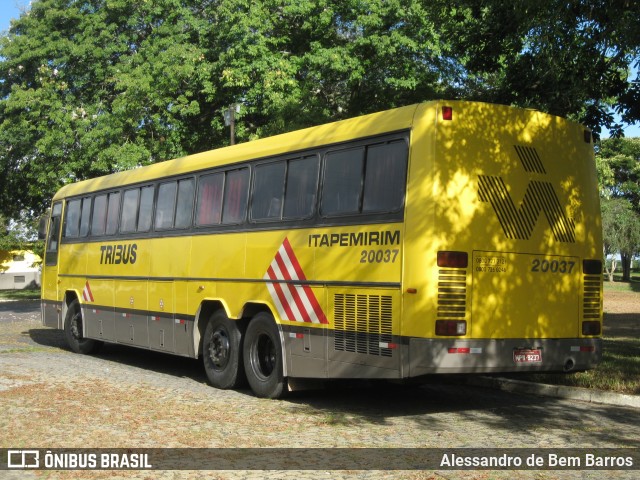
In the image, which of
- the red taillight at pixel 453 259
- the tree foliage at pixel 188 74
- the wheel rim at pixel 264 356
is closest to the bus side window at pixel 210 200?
the wheel rim at pixel 264 356

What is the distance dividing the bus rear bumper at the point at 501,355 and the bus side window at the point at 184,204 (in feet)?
18.9

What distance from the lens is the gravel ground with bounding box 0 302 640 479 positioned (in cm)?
834

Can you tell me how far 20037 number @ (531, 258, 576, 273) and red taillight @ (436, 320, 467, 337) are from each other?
4.11ft

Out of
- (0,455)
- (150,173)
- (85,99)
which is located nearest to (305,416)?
(0,455)

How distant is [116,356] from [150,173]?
4367 millimetres

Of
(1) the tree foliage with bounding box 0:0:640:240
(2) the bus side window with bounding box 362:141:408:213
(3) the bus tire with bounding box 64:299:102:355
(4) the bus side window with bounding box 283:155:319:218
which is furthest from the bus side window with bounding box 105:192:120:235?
(1) the tree foliage with bounding box 0:0:640:240

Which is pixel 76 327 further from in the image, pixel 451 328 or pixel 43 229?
pixel 451 328

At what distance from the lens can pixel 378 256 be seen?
9.83 metres

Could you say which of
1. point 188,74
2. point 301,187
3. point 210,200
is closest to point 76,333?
point 210,200

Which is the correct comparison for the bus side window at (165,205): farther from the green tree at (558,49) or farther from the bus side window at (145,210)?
the green tree at (558,49)

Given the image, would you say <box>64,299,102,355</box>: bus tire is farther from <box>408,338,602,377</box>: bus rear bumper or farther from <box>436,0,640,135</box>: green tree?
<box>408,338,602,377</box>: bus rear bumper

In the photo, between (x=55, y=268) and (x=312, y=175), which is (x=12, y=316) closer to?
(x=55, y=268)

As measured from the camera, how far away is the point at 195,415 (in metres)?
10.0

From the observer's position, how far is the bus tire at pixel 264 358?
37.5 feet
